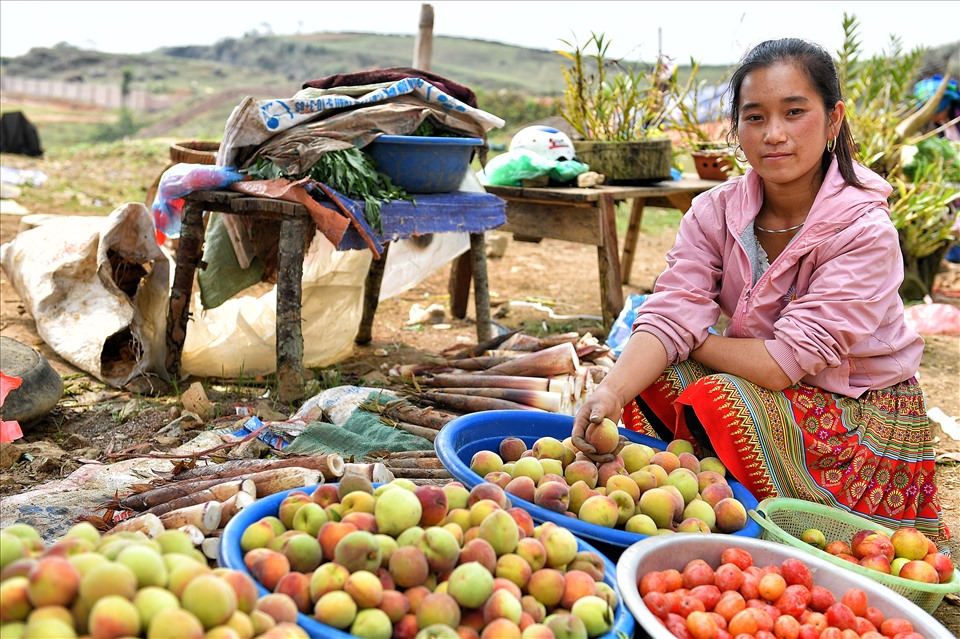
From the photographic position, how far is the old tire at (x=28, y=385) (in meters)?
3.02

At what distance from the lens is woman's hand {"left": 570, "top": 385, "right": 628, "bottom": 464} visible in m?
2.18

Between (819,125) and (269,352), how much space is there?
2591 millimetres

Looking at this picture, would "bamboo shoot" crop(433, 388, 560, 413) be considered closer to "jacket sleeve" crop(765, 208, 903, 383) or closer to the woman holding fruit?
the woman holding fruit

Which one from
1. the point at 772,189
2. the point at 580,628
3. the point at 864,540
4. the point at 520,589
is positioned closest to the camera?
the point at 580,628

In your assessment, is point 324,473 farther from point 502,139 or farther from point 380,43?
point 380,43

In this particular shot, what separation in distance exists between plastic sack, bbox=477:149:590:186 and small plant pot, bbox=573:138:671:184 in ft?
0.51

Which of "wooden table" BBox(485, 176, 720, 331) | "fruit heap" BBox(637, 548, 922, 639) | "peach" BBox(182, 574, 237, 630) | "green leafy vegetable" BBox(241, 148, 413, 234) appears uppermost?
"green leafy vegetable" BBox(241, 148, 413, 234)

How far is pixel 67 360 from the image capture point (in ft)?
12.9

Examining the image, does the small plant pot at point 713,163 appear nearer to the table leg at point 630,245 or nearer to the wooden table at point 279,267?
the table leg at point 630,245

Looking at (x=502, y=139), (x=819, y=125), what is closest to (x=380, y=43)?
(x=502, y=139)

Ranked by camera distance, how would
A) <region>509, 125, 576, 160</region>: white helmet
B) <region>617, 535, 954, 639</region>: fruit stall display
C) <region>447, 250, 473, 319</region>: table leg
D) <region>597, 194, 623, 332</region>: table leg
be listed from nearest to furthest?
<region>617, 535, 954, 639</region>: fruit stall display, <region>597, 194, 623, 332</region>: table leg, <region>509, 125, 576, 160</region>: white helmet, <region>447, 250, 473, 319</region>: table leg

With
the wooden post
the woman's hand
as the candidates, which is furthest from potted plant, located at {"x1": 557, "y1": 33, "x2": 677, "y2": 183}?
the woman's hand

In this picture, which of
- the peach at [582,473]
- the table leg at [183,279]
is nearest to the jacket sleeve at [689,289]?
the peach at [582,473]

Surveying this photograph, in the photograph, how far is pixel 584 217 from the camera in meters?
4.86
